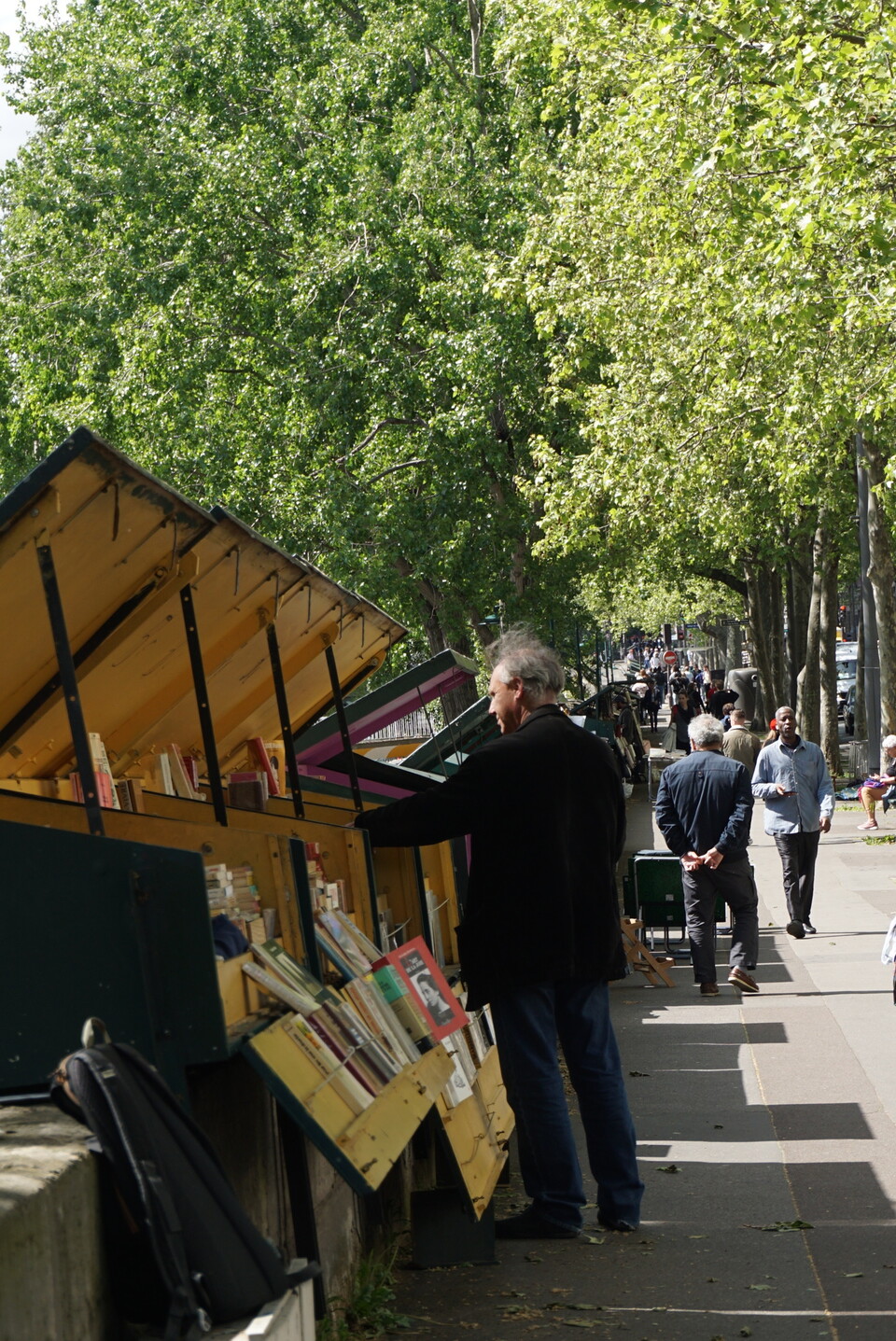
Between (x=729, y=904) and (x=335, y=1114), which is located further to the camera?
(x=729, y=904)

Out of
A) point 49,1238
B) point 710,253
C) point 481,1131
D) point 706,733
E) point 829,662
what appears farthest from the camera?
point 829,662

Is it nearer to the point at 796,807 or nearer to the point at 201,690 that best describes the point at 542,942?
Answer: the point at 201,690

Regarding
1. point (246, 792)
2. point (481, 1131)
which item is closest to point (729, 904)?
point (246, 792)

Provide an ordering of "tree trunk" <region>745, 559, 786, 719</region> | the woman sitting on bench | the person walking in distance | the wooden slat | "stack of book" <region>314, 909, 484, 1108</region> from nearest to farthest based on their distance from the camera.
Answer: "stack of book" <region>314, 909, 484, 1108</region>, the wooden slat, the person walking in distance, the woman sitting on bench, "tree trunk" <region>745, 559, 786, 719</region>

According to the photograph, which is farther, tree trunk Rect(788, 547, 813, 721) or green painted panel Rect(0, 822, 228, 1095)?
tree trunk Rect(788, 547, 813, 721)

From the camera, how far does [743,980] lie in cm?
1105

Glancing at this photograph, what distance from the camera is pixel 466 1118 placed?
17.6ft

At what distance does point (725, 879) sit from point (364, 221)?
1713 centimetres

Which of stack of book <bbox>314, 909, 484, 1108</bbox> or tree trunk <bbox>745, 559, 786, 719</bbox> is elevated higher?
tree trunk <bbox>745, 559, 786, 719</bbox>

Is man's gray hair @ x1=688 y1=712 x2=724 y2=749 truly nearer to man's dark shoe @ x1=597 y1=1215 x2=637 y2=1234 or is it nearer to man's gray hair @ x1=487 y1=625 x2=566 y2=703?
man's gray hair @ x1=487 y1=625 x2=566 y2=703

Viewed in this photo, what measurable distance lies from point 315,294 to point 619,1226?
71.1 ft

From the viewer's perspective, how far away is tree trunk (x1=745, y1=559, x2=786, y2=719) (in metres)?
42.7

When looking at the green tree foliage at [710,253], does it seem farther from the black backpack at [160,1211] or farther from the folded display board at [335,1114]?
the black backpack at [160,1211]

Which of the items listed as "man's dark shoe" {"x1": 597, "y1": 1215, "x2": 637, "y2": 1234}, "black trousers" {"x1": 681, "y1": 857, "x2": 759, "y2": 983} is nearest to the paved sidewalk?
"man's dark shoe" {"x1": 597, "y1": 1215, "x2": 637, "y2": 1234}
